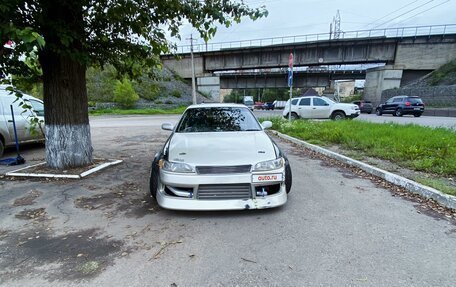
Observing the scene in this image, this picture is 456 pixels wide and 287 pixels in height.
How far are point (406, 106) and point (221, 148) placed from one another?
2053 cm

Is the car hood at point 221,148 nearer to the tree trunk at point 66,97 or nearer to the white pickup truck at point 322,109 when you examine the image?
the tree trunk at point 66,97

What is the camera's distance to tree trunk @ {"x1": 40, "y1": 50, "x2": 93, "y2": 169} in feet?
16.1

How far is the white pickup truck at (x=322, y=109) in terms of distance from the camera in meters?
16.2

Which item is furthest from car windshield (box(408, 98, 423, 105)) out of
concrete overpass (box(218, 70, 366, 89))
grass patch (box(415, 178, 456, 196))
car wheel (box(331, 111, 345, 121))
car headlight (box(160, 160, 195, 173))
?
car headlight (box(160, 160, 195, 173))

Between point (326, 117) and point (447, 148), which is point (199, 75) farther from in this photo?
point (447, 148)

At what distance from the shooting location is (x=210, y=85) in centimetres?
3703

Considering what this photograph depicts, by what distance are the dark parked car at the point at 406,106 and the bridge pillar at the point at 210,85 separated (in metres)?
22.4

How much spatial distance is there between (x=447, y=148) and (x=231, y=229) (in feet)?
18.1

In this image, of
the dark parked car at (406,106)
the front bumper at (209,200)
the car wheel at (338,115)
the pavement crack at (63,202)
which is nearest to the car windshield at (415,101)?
the dark parked car at (406,106)

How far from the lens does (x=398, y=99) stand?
19.9 meters

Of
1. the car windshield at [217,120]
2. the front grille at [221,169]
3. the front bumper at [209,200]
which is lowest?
the front bumper at [209,200]

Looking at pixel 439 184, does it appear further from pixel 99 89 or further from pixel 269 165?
pixel 99 89

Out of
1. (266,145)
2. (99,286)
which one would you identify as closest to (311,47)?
(266,145)

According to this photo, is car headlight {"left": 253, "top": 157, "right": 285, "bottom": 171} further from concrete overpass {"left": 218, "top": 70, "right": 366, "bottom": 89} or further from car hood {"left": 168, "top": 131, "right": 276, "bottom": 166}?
concrete overpass {"left": 218, "top": 70, "right": 366, "bottom": 89}
